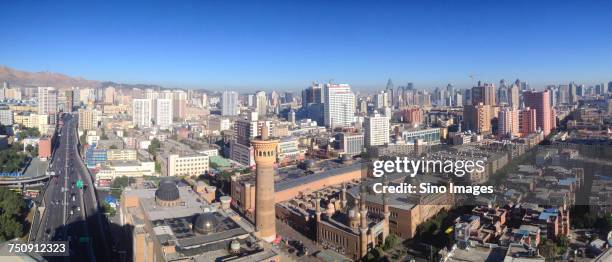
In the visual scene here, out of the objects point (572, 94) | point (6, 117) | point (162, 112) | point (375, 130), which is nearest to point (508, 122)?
point (375, 130)

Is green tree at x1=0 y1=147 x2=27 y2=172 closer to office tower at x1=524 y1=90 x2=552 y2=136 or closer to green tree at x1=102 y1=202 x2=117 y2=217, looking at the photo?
green tree at x1=102 y1=202 x2=117 y2=217

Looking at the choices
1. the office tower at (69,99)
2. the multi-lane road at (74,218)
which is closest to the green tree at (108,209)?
the multi-lane road at (74,218)

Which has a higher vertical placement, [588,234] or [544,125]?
[544,125]

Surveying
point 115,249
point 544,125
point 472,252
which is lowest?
point 115,249

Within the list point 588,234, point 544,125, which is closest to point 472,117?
point 544,125

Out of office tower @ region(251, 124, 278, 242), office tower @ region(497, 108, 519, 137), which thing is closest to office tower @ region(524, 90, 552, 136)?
office tower @ region(497, 108, 519, 137)

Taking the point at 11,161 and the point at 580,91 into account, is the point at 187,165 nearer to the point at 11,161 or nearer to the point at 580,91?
the point at 11,161

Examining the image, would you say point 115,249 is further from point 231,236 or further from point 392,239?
point 392,239
